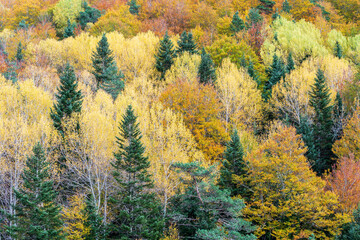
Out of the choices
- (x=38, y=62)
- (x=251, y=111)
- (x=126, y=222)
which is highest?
(x=38, y=62)

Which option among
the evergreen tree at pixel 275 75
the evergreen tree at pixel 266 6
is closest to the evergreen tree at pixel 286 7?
the evergreen tree at pixel 266 6

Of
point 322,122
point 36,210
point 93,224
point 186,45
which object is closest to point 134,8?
point 186,45

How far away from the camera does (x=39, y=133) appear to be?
2781cm

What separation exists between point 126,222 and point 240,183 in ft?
29.0

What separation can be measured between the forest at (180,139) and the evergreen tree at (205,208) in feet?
0.33

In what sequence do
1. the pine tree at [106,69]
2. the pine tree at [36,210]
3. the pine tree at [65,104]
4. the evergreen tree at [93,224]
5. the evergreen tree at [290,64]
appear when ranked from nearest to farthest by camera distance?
1. the pine tree at [36,210]
2. the evergreen tree at [93,224]
3. the pine tree at [65,104]
4. the pine tree at [106,69]
5. the evergreen tree at [290,64]

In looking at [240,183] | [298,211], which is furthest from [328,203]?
[240,183]

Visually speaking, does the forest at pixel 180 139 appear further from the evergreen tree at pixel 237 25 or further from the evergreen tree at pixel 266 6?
the evergreen tree at pixel 266 6

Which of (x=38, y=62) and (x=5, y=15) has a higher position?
(x=5, y=15)

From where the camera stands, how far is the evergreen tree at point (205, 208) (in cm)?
2164

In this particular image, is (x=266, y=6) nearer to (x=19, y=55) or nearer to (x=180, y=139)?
(x=19, y=55)

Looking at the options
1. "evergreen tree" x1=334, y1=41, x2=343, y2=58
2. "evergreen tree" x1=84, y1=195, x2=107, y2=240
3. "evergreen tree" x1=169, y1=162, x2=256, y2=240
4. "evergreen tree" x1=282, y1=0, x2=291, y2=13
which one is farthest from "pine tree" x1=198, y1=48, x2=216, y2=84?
"evergreen tree" x1=282, y1=0, x2=291, y2=13

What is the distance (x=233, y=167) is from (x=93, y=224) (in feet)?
36.3

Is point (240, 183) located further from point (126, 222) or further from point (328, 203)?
point (126, 222)
